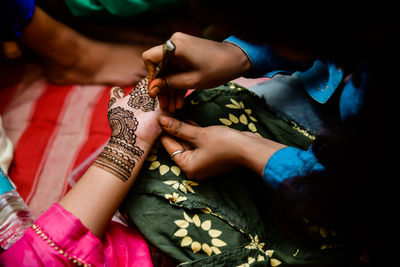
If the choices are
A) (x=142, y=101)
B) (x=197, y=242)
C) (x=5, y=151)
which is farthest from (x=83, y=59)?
(x=197, y=242)

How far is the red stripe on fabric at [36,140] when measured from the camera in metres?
1.07

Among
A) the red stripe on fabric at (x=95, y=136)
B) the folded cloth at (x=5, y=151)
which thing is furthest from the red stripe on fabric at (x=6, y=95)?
the red stripe on fabric at (x=95, y=136)

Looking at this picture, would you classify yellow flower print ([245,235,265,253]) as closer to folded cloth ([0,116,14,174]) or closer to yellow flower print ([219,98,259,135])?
yellow flower print ([219,98,259,135])

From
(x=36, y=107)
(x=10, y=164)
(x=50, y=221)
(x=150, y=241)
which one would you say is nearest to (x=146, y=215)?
(x=150, y=241)

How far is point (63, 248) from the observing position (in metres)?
0.64

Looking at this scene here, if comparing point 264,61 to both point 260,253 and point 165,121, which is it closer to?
point 165,121

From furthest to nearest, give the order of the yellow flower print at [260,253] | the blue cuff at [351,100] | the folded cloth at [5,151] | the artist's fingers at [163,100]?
the folded cloth at [5,151] → the artist's fingers at [163,100] → the yellow flower print at [260,253] → the blue cuff at [351,100]

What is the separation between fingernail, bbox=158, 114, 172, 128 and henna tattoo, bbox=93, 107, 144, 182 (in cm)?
6

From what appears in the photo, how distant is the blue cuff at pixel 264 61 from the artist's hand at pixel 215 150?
0.68ft

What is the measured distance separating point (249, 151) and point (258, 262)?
0.22 metres

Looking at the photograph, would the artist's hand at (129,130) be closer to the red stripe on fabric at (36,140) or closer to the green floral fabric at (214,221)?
the green floral fabric at (214,221)

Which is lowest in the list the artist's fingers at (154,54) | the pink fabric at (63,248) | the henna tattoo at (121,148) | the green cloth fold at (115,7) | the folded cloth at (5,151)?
the folded cloth at (5,151)

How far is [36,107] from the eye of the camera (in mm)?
1267

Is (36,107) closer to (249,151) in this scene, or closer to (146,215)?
(146,215)
